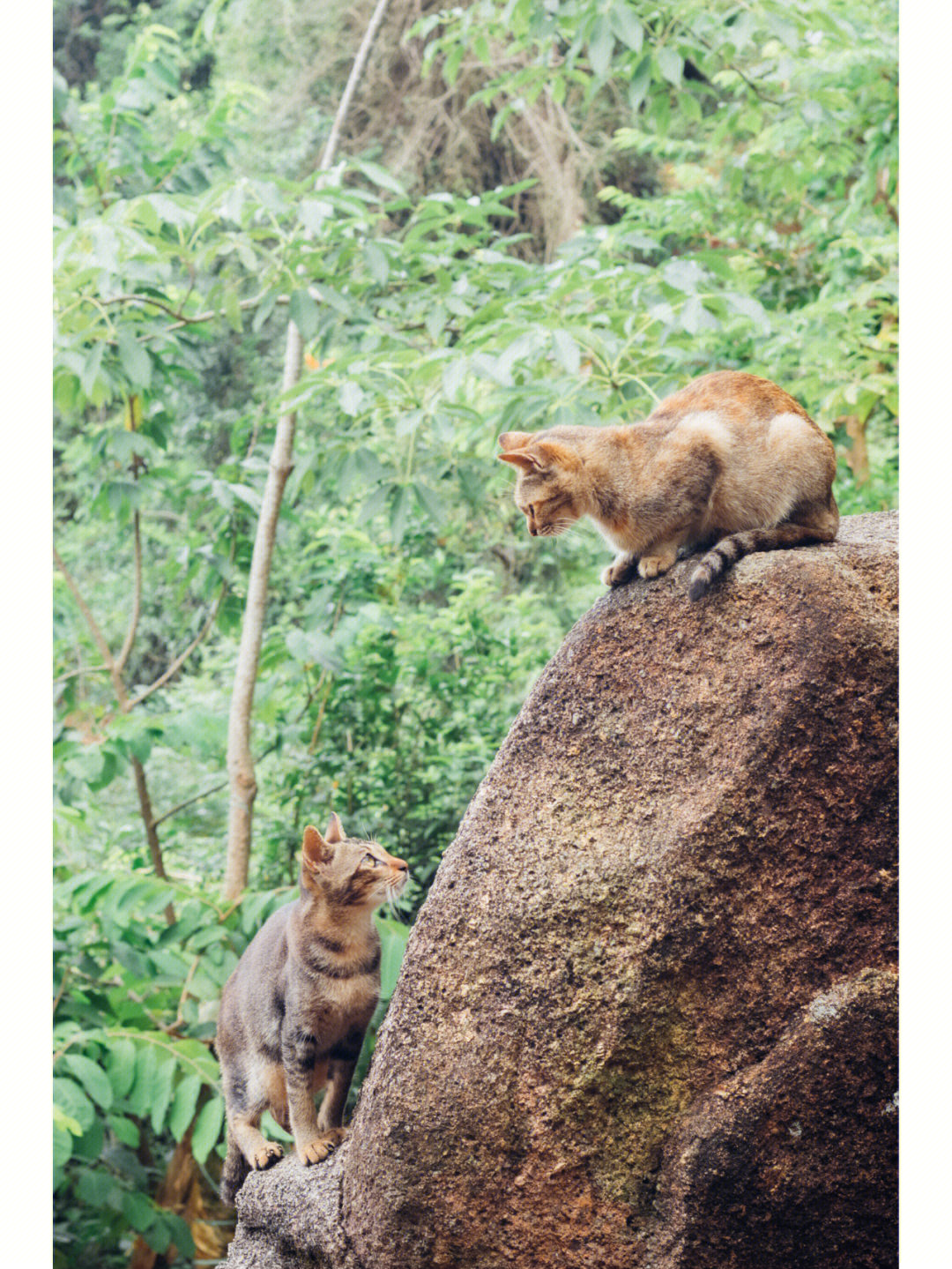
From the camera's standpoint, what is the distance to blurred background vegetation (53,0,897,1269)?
263 centimetres

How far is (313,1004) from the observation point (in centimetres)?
159

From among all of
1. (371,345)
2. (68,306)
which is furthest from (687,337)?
(68,306)

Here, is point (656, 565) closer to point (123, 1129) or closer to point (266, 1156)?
point (266, 1156)

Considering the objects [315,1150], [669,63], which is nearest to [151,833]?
[315,1150]

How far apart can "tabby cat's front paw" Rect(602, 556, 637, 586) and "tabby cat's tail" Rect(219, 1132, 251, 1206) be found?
3.68 ft

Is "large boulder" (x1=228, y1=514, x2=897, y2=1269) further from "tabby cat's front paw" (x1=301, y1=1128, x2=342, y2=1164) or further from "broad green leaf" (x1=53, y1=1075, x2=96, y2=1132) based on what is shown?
"broad green leaf" (x1=53, y1=1075, x2=96, y2=1132)

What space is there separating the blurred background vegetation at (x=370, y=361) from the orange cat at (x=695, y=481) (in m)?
0.54

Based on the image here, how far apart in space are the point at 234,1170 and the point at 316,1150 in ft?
0.85

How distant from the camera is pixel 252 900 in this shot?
8.41 feet

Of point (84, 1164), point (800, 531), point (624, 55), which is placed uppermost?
point (624, 55)

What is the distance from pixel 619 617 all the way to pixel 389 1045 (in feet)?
2.34

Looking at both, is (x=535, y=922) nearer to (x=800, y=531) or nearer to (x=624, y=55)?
(x=800, y=531)

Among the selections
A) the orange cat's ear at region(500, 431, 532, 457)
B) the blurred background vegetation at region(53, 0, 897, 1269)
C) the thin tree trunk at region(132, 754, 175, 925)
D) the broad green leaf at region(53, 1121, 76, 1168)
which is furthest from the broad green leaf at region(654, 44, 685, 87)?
the broad green leaf at region(53, 1121, 76, 1168)

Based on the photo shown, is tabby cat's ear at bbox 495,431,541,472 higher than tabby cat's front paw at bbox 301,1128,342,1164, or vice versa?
tabby cat's ear at bbox 495,431,541,472
